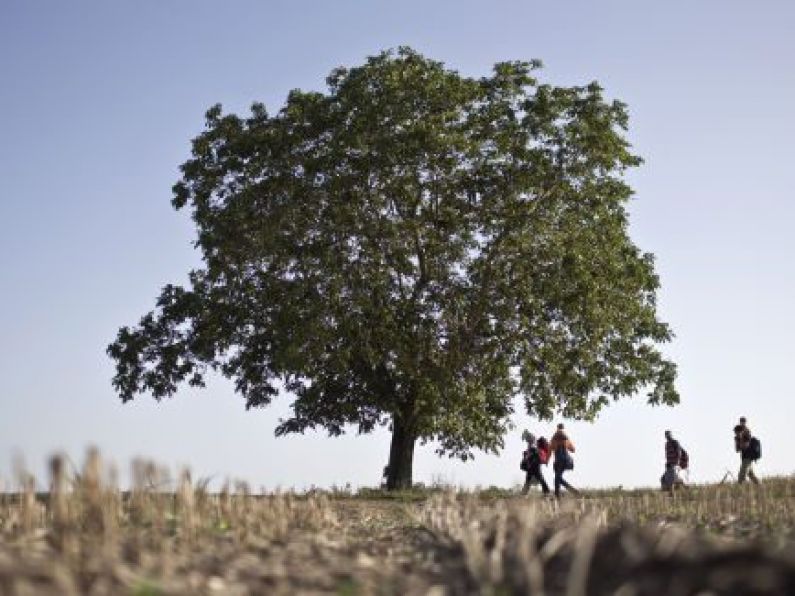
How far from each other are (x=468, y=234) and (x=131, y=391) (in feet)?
36.9

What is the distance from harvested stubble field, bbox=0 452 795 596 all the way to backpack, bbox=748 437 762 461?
757 inches

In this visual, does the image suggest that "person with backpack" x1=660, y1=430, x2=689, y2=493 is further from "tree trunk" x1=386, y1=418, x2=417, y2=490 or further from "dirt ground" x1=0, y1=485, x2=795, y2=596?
"dirt ground" x1=0, y1=485, x2=795, y2=596

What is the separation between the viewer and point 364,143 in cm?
2895

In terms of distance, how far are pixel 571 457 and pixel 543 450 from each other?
3.30ft

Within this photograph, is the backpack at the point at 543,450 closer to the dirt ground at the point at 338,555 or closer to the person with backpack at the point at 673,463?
the person with backpack at the point at 673,463

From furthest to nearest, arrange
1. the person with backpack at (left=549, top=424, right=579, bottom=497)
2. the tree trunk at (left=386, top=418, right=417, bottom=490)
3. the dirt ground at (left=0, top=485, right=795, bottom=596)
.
Result: the tree trunk at (left=386, top=418, right=417, bottom=490) → the person with backpack at (left=549, top=424, right=579, bottom=497) → the dirt ground at (left=0, top=485, right=795, bottom=596)

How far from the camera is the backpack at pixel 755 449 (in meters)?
30.5

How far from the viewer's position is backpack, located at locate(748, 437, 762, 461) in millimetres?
30453

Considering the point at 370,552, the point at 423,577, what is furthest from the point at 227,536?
the point at 423,577

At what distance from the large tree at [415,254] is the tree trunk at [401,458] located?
0.14ft

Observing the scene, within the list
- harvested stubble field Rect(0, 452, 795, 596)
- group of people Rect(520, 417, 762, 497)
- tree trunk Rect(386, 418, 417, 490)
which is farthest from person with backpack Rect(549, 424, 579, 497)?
harvested stubble field Rect(0, 452, 795, 596)

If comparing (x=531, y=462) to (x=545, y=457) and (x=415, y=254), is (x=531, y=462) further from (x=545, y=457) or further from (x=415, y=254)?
(x=415, y=254)

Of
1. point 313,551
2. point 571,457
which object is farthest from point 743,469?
point 313,551

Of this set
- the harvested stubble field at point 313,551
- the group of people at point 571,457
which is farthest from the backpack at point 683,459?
the harvested stubble field at point 313,551
